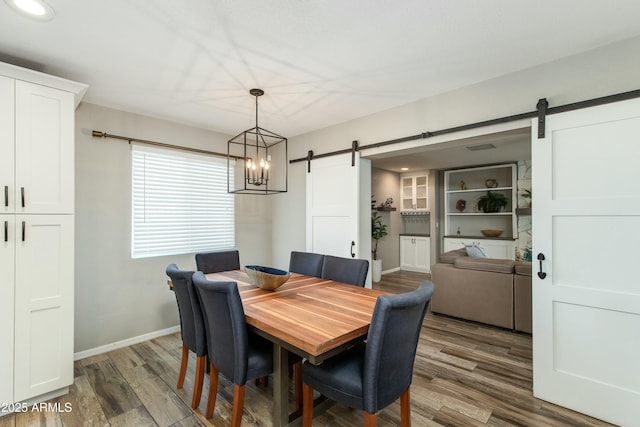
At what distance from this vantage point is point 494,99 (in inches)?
98.0

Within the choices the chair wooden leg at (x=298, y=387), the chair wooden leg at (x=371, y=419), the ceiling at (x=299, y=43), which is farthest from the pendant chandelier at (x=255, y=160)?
the chair wooden leg at (x=371, y=419)

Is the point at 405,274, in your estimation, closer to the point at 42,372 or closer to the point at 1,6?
the point at 42,372

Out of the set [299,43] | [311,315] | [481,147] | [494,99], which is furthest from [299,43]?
[481,147]

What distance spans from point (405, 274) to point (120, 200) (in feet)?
19.0

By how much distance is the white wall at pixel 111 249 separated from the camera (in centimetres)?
297

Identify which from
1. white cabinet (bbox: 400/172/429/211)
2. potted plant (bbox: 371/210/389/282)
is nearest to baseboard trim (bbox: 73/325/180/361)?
potted plant (bbox: 371/210/389/282)

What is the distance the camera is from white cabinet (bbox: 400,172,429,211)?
7.23 m

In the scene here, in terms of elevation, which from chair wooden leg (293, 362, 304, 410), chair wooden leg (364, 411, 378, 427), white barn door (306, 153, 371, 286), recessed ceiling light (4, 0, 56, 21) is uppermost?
recessed ceiling light (4, 0, 56, 21)

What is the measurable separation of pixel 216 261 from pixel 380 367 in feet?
7.72

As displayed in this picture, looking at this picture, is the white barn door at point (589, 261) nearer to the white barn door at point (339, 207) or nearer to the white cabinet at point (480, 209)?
the white barn door at point (339, 207)

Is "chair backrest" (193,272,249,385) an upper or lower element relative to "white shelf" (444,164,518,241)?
lower

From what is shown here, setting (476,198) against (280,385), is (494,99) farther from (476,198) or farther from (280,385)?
(476,198)

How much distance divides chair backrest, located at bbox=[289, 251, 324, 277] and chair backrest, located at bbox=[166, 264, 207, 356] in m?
1.30

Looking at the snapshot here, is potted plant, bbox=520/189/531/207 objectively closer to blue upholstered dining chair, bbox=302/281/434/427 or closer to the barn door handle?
the barn door handle
